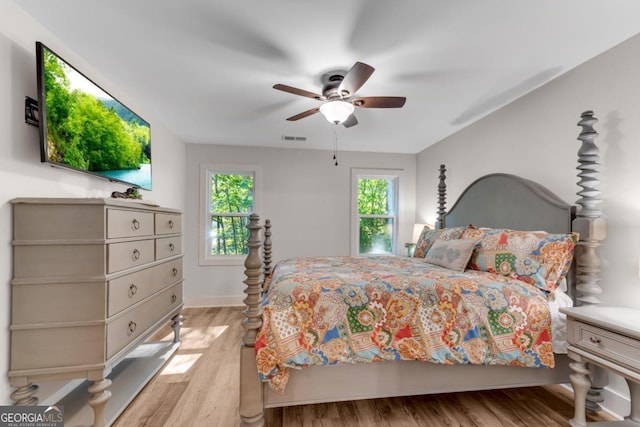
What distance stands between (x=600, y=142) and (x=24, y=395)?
12.4 ft

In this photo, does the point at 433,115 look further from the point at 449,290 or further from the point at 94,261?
the point at 94,261

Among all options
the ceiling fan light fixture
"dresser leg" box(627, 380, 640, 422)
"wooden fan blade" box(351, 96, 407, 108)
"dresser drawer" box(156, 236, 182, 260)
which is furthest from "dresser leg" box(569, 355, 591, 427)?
"dresser drawer" box(156, 236, 182, 260)

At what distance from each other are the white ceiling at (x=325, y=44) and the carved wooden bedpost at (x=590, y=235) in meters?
0.60

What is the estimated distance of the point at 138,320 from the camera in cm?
179

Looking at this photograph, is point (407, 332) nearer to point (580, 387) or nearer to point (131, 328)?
point (580, 387)

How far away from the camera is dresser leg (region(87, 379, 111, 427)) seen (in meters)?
1.45

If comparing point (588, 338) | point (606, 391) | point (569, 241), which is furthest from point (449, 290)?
point (606, 391)

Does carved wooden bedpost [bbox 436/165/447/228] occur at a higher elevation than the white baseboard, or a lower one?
higher

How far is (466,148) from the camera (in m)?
3.38

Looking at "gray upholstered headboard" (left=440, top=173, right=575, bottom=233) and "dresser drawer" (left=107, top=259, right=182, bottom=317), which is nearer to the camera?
"dresser drawer" (left=107, top=259, right=182, bottom=317)

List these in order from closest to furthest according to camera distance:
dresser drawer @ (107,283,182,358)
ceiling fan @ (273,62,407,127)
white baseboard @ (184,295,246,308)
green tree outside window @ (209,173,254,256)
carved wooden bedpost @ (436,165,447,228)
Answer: dresser drawer @ (107,283,182,358) < ceiling fan @ (273,62,407,127) < carved wooden bedpost @ (436,165,447,228) < white baseboard @ (184,295,246,308) < green tree outside window @ (209,173,254,256)

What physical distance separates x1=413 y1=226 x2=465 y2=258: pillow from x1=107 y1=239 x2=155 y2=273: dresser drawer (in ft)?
8.16

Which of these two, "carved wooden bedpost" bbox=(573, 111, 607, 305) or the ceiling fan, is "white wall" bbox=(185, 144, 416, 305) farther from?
"carved wooden bedpost" bbox=(573, 111, 607, 305)

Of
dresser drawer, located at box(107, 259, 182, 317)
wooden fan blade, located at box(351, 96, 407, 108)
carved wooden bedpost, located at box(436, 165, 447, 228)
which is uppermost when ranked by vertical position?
wooden fan blade, located at box(351, 96, 407, 108)
